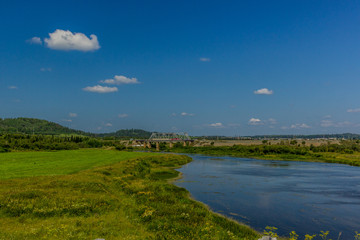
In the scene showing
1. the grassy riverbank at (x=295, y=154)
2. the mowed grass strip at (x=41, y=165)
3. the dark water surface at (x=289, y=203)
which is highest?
the mowed grass strip at (x=41, y=165)

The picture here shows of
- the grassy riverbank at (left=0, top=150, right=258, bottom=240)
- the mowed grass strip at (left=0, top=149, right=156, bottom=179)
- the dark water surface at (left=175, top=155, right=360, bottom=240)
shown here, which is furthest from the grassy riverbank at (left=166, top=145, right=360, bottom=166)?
the grassy riverbank at (left=0, top=150, right=258, bottom=240)

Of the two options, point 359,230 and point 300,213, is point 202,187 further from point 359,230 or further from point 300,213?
point 359,230

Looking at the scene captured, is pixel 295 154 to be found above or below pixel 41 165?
below

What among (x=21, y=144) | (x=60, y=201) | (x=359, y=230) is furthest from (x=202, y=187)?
(x=21, y=144)

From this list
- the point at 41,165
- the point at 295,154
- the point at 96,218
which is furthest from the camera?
the point at 295,154

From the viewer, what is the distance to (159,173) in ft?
192


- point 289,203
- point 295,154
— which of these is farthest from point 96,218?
point 295,154

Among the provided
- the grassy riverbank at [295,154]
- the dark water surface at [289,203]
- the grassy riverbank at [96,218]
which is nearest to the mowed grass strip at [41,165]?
the grassy riverbank at [96,218]

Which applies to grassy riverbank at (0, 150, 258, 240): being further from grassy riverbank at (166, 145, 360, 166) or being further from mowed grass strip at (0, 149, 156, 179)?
grassy riverbank at (166, 145, 360, 166)

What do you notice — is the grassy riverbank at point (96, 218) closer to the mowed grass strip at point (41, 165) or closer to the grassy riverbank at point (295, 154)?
the mowed grass strip at point (41, 165)

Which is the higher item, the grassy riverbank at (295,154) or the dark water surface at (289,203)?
the grassy riverbank at (295,154)

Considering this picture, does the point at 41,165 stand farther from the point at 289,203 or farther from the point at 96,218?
the point at 289,203

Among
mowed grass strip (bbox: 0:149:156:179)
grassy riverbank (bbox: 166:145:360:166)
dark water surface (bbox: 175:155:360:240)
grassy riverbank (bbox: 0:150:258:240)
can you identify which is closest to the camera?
grassy riverbank (bbox: 0:150:258:240)

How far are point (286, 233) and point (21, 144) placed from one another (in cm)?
11947
